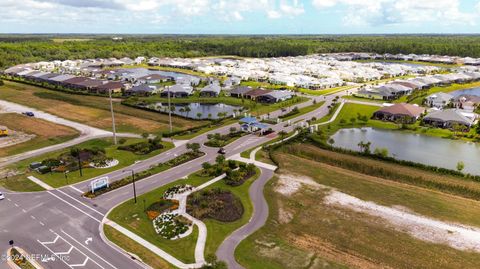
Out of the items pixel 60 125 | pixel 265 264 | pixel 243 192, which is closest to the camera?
pixel 265 264

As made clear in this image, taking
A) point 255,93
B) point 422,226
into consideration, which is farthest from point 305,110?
point 422,226

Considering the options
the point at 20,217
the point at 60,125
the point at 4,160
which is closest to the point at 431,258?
the point at 20,217

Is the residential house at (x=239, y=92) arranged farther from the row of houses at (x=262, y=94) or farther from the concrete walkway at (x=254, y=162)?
the concrete walkway at (x=254, y=162)

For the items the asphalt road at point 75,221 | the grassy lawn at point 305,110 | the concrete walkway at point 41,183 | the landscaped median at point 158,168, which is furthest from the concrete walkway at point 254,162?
the grassy lawn at point 305,110

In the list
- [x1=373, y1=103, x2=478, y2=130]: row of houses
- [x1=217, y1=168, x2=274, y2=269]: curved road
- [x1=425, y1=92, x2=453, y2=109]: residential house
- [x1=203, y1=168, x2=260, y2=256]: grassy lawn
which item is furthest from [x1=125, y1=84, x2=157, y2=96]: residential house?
[x1=425, y1=92, x2=453, y2=109]: residential house

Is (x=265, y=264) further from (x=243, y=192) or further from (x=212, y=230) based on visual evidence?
(x=243, y=192)

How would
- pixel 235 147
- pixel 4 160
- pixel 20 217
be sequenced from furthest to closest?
pixel 235 147 < pixel 4 160 < pixel 20 217

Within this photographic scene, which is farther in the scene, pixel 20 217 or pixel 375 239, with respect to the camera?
pixel 20 217
